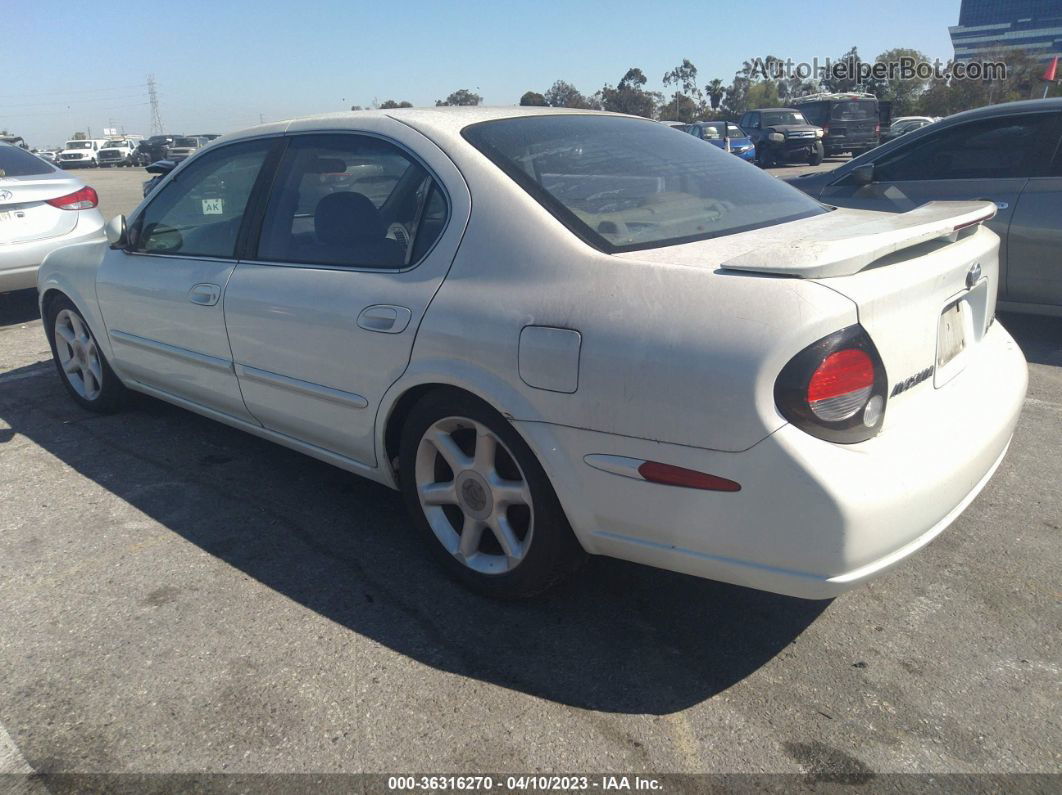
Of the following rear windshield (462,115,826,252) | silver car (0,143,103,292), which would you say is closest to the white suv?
silver car (0,143,103,292)

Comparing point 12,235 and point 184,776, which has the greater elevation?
point 12,235

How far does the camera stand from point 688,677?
245 cm

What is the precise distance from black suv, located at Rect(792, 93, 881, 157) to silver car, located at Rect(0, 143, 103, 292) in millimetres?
23228

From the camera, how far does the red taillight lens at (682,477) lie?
83.9 inches

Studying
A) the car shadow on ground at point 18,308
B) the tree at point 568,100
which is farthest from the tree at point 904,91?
the car shadow on ground at point 18,308

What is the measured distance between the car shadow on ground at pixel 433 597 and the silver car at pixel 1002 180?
3.68 m

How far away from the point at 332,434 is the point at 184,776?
52.9 inches

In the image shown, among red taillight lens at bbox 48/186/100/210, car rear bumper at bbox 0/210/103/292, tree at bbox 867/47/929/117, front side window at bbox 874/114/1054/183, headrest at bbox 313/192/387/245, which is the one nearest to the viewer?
headrest at bbox 313/192/387/245

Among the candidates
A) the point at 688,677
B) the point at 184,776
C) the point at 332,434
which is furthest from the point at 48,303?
the point at 688,677

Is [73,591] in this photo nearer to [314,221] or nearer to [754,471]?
[314,221]

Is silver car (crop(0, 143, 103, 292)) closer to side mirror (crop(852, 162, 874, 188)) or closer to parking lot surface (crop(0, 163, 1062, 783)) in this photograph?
parking lot surface (crop(0, 163, 1062, 783))

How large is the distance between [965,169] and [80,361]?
572 cm

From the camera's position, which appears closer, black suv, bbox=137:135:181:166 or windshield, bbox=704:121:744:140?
windshield, bbox=704:121:744:140

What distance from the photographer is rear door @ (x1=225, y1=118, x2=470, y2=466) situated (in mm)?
2812
